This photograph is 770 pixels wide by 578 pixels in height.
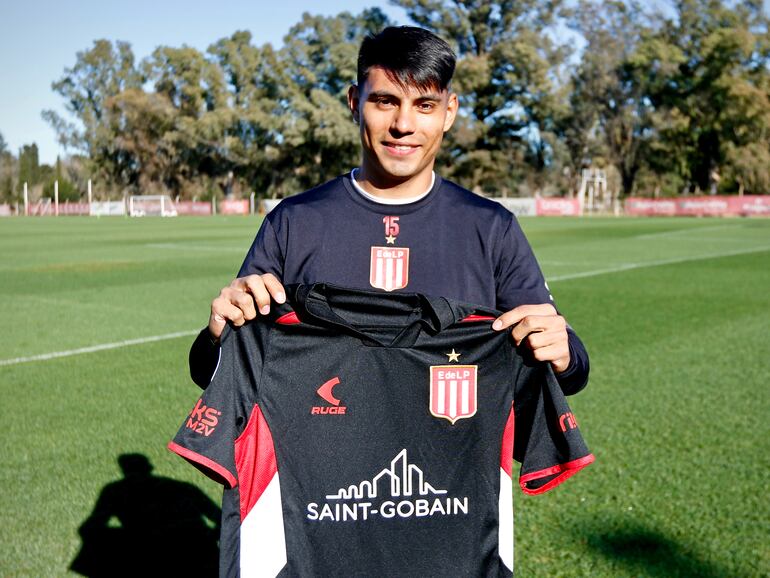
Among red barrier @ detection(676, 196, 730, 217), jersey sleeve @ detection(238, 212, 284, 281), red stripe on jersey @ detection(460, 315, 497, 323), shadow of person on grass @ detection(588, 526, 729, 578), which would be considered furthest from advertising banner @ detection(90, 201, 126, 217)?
red stripe on jersey @ detection(460, 315, 497, 323)

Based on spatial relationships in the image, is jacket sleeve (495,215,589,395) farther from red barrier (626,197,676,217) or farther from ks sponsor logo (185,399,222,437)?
red barrier (626,197,676,217)

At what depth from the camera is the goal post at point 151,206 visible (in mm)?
69312

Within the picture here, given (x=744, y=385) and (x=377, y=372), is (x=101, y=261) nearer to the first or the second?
(x=744, y=385)

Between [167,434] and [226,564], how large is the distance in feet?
12.3

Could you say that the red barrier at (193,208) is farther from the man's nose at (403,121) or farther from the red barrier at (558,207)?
the man's nose at (403,121)

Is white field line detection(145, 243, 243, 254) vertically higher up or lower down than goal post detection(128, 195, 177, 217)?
lower down

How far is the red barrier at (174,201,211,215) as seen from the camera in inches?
2773

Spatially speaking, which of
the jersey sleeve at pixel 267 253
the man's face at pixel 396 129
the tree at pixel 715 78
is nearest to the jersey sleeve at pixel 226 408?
the jersey sleeve at pixel 267 253

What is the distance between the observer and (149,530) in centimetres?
447

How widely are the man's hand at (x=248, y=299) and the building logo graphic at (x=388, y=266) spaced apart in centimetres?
35

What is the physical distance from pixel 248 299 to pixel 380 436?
56cm

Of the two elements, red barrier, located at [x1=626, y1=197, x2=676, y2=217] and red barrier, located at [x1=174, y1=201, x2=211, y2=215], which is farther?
red barrier, located at [x1=174, y1=201, x2=211, y2=215]

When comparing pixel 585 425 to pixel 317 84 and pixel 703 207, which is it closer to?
pixel 703 207

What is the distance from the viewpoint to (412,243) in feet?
8.36
